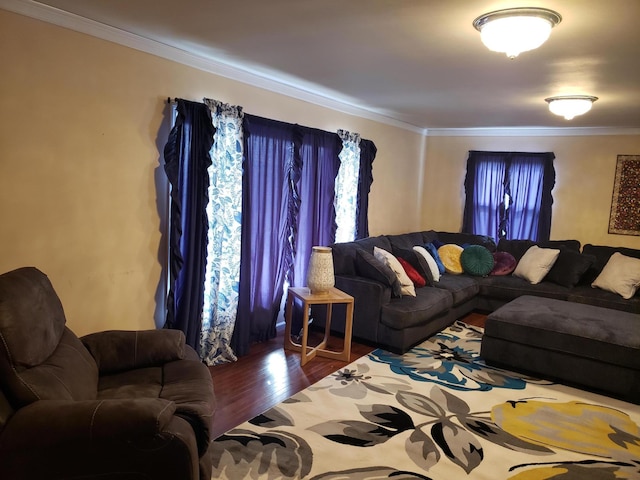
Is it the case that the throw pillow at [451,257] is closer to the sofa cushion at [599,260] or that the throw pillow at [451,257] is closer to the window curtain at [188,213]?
the sofa cushion at [599,260]

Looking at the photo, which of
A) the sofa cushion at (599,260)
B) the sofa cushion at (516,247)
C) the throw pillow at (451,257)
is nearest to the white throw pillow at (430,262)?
the throw pillow at (451,257)

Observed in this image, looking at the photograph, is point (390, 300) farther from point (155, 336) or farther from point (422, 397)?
point (155, 336)

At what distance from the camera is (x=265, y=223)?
13.7 feet

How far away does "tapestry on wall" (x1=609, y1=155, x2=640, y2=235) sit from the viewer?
561cm

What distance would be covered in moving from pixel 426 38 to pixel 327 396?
2.41 metres

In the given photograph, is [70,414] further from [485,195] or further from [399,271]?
[485,195]

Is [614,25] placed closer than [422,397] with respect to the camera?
Yes

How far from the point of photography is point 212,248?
365 cm

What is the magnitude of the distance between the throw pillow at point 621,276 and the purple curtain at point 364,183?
2654 millimetres

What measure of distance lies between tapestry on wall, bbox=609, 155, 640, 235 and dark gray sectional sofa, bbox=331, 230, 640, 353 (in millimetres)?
593

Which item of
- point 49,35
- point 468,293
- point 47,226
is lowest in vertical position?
point 468,293

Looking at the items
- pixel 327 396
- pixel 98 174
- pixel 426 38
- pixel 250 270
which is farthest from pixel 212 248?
pixel 426 38

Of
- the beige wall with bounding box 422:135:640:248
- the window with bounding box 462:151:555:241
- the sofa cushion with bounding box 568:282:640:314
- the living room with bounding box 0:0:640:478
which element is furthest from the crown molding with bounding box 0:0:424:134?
the sofa cushion with bounding box 568:282:640:314

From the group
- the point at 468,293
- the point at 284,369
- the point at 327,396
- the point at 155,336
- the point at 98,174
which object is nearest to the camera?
the point at 155,336
